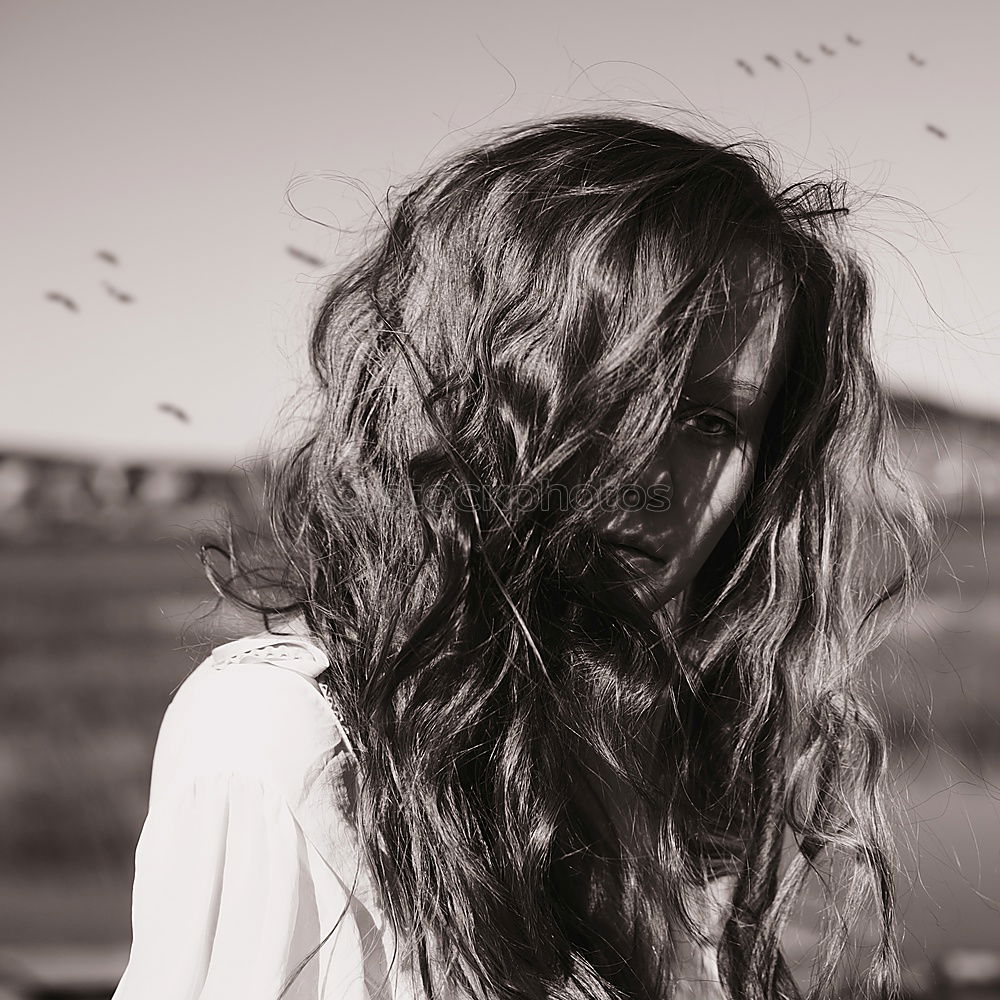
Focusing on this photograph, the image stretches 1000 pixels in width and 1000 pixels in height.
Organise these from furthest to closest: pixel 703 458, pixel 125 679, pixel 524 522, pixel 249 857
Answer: pixel 125 679 → pixel 703 458 → pixel 524 522 → pixel 249 857

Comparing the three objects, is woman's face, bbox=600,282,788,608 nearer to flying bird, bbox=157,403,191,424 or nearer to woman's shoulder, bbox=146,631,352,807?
woman's shoulder, bbox=146,631,352,807

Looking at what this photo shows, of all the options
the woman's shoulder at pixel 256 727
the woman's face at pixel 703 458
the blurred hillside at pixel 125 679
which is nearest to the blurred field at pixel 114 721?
the blurred hillside at pixel 125 679

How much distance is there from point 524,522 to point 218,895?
1.34 ft

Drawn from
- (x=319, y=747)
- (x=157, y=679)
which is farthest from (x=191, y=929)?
(x=157, y=679)

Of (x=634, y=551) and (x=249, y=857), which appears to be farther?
(x=634, y=551)

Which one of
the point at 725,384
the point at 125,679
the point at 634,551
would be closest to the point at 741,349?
the point at 725,384

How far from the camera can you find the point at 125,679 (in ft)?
6.34

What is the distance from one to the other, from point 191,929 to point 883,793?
90 centimetres

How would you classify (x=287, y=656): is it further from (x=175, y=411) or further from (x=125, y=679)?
(x=125, y=679)

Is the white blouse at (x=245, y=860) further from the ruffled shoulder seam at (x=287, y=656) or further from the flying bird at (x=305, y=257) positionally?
the flying bird at (x=305, y=257)

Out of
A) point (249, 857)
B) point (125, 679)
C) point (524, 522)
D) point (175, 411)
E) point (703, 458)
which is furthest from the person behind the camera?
point (125, 679)

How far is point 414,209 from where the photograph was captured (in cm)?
100

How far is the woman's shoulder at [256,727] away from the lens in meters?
0.73

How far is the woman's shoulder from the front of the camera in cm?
73
